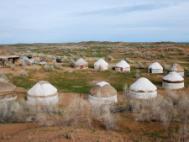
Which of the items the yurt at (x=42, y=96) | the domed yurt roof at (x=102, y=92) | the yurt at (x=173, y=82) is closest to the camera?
the domed yurt roof at (x=102, y=92)

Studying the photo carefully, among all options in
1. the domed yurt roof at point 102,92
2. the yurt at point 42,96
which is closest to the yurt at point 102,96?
the domed yurt roof at point 102,92

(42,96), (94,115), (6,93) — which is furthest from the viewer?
(6,93)

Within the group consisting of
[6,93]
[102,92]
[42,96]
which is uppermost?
[102,92]

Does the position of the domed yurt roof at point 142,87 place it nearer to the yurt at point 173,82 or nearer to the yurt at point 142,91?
the yurt at point 142,91

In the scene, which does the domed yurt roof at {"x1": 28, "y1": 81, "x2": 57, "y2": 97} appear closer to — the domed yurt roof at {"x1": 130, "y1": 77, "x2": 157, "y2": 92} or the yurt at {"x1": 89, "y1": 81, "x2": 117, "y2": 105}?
the yurt at {"x1": 89, "y1": 81, "x2": 117, "y2": 105}

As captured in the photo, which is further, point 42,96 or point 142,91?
point 142,91

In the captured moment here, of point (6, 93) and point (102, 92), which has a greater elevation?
point (102, 92)

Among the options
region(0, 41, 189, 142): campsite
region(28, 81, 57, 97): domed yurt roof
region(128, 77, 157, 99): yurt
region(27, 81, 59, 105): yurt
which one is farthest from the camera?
region(128, 77, 157, 99): yurt

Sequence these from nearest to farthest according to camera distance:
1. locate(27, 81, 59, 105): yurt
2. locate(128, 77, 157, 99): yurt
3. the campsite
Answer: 1. the campsite
2. locate(27, 81, 59, 105): yurt
3. locate(128, 77, 157, 99): yurt

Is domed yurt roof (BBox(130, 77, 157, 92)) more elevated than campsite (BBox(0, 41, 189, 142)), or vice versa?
domed yurt roof (BBox(130, 77, 157, 92))

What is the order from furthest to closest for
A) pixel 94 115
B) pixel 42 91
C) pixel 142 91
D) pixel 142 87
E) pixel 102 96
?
1. pixel 142 87
2. pixel 142 91
3. pixel 42 91
4. pixel 102 96
5. pixel 94 115

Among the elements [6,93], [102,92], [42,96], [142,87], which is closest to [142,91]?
[142,87]

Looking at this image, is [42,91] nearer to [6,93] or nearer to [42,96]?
[42,96]

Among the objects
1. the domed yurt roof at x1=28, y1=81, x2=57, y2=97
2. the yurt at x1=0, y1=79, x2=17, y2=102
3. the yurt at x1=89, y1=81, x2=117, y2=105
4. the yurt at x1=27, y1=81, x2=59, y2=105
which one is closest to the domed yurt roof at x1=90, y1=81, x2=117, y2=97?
the yurt at x1=89, y1=81, x2=117, y2=105
